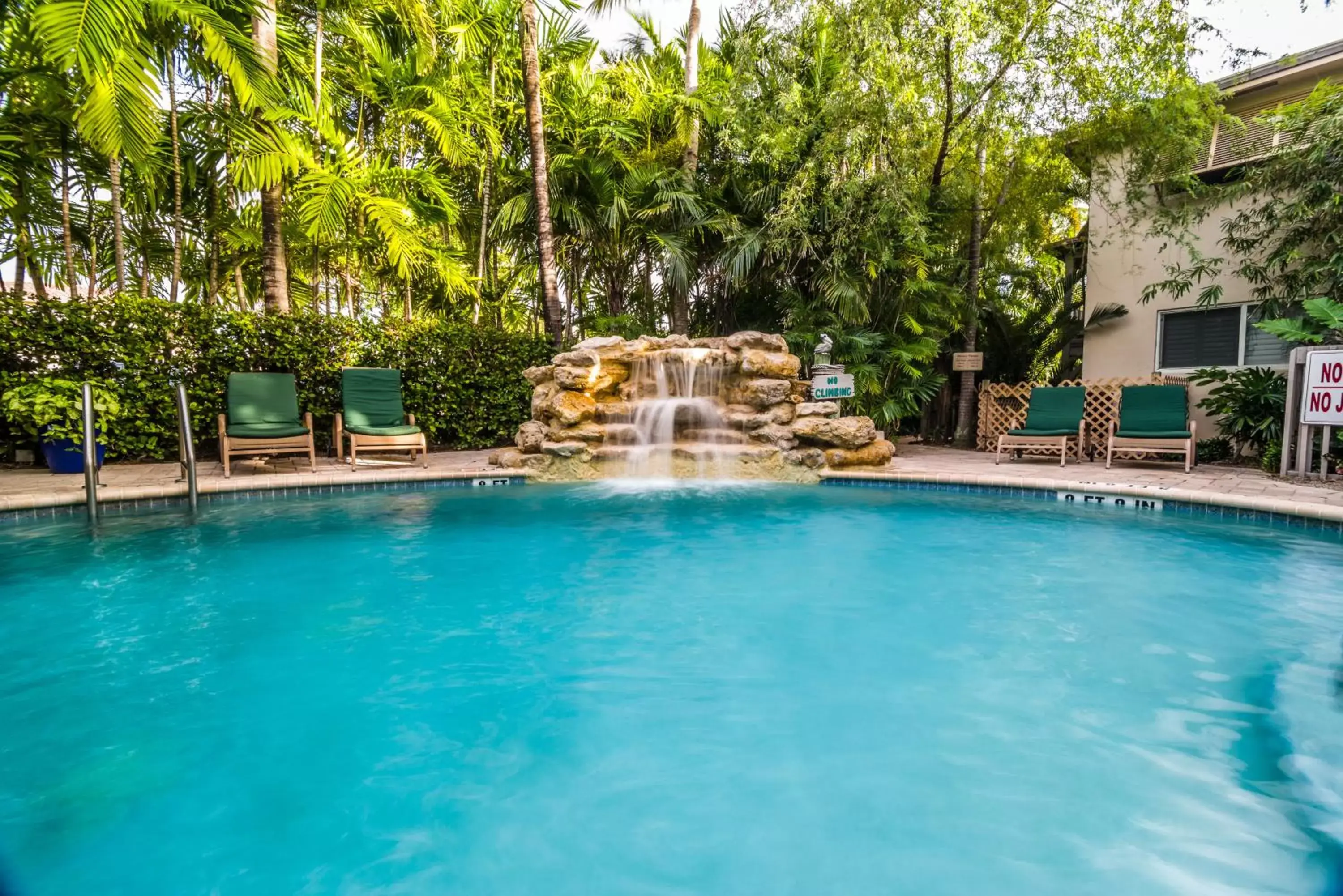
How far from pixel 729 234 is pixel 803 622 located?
24.6 ft

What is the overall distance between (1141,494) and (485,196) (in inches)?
362

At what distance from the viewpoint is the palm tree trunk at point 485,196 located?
32.9 ft

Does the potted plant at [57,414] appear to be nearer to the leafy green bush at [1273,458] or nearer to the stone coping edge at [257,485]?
the stone coping edge at [257,485]

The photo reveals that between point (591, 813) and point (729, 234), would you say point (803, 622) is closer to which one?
point (591, 813)

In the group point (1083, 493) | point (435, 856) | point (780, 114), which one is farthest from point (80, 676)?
point (780, 114)

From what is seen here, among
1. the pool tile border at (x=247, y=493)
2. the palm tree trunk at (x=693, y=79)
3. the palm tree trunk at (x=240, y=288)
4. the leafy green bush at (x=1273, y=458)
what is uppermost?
the palm tree trunk at (x=693, y=79)

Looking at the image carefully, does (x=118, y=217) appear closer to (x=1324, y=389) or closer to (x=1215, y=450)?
(x=1324, y=389)

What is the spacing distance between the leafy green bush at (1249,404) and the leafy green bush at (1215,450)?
8cm

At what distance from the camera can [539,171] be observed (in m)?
9.04

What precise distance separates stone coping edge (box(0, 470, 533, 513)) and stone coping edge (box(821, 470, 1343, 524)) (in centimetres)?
376

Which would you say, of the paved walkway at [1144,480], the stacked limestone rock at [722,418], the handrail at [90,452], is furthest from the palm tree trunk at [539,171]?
the handrail at [90,452]

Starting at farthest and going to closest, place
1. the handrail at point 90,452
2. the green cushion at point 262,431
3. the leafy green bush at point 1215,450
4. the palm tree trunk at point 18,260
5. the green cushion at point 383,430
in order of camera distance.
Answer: the leafy green bush at point 1215,450, the palm tree trunk at point 18,260, the green cushion at point 383,430, the green cushion at point 262,431, the handrail at point 90,452

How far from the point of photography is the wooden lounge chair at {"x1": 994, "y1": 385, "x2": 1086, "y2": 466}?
320 inches

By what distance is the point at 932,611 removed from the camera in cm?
357
